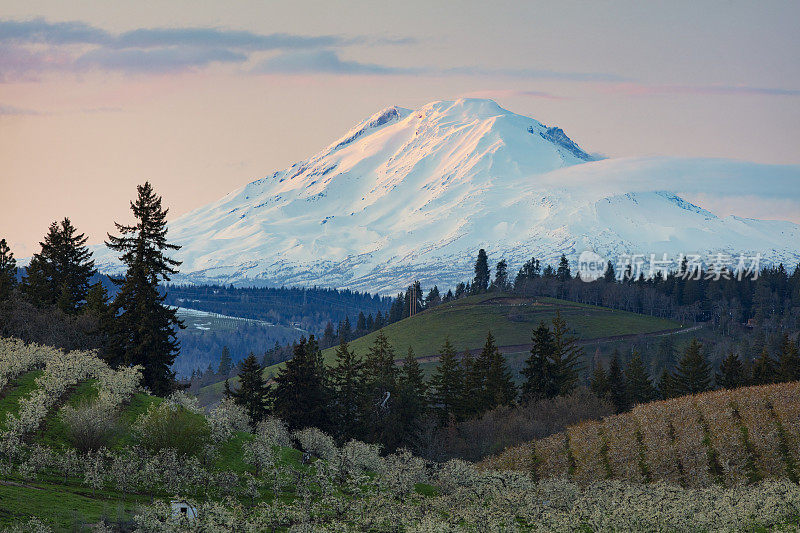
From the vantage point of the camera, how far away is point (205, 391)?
19762 centimetres

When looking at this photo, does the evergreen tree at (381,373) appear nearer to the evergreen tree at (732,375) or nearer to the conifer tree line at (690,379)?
the conifer tree line at (690,379)

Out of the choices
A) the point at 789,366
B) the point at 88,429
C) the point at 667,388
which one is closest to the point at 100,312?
the point at 88,429

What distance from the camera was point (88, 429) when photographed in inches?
1976

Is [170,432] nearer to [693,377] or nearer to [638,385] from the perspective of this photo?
[638,385]

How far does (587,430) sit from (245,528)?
169 feet

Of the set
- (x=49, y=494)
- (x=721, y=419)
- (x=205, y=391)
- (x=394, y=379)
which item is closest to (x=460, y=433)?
(x=394, y=379)

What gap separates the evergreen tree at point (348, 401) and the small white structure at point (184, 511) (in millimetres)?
46943

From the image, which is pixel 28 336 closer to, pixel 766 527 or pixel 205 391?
pixel 766 527

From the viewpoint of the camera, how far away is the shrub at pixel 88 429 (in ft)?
164

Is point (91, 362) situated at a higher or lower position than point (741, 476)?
higher

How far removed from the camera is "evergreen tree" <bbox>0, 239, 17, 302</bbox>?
87.9 metres

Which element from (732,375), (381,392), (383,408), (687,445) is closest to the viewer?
(687,445)

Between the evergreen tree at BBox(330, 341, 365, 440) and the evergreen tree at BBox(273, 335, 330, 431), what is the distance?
366 cm

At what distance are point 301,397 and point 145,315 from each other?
59.7 ft
